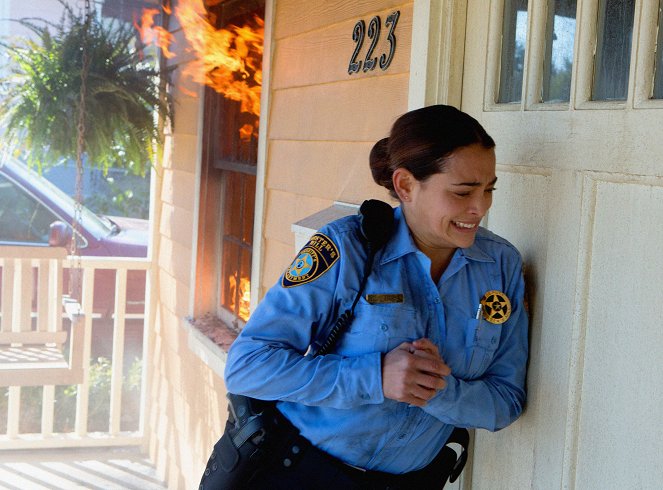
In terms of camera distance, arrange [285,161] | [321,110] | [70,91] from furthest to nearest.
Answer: [70,91] → [285,161] → [321,110]

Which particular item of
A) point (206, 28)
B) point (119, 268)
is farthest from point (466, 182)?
point (119, 268)

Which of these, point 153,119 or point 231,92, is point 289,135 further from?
point 153,119

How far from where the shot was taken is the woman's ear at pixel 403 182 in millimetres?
1479

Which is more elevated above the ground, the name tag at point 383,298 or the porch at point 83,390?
the name tag at point 383,298

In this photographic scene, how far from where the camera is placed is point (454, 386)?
1.46m

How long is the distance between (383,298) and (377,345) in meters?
0.08

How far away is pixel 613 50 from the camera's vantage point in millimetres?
1439

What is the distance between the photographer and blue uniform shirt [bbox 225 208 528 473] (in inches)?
55.9

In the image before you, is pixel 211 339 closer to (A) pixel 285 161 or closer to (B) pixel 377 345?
(A) pixel 285 161

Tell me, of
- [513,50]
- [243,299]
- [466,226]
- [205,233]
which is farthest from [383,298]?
[205,233]

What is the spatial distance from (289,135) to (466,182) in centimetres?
187

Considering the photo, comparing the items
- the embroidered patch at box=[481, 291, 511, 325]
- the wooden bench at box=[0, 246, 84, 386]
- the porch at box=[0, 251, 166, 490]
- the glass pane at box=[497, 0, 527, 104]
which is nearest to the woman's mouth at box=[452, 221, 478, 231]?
the embroidered patch at box=[481, 291, 511, 325]

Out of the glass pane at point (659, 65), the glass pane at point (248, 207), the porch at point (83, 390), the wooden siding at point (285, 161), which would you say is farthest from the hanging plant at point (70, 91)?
the glass pane at point (659, 65)

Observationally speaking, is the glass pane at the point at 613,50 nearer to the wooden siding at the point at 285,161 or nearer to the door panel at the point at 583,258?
the door panel at the point at 583,258
